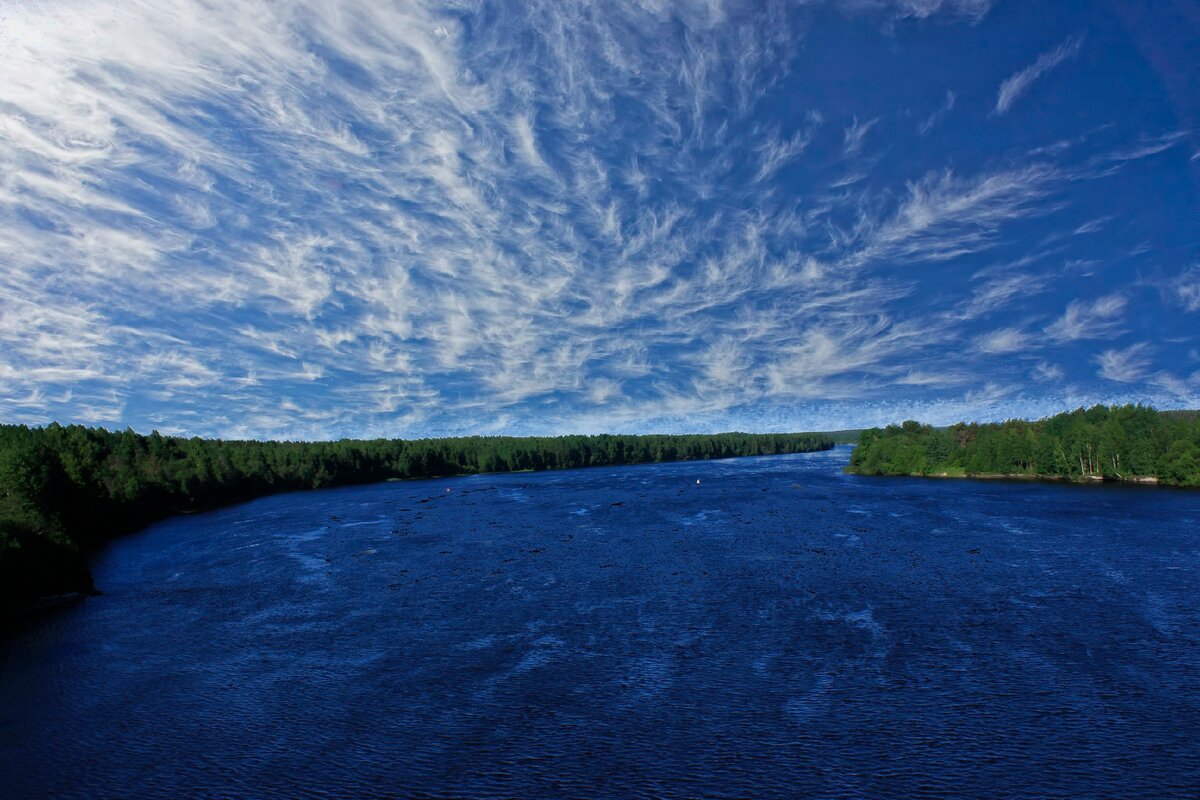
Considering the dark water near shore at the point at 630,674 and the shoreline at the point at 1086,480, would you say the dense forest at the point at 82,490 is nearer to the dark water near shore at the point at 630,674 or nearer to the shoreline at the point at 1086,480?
the dark water near shore at the point at 630,674

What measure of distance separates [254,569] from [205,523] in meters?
57.6

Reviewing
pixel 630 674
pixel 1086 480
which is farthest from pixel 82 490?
pixel 1086 480

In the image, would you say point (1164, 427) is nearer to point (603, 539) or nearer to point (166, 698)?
point (603, 539)

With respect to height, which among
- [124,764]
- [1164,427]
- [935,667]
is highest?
[1164,427]

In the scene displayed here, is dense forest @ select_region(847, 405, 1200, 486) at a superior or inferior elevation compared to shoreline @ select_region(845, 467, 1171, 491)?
superior

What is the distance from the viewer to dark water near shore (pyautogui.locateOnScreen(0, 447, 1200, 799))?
29969mm

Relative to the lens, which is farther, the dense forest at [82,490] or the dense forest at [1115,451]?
the dense forest at [1115,451]

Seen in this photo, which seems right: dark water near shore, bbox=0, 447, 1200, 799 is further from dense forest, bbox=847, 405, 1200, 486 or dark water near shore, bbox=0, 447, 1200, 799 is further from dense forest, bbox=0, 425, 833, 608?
dense forest, bbox=847, 405, 1200, 486

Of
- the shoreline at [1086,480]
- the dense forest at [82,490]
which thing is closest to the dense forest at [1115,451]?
the shoreline at [1086,480]

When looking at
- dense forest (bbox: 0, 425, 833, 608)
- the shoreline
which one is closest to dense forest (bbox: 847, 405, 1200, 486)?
the shoreline

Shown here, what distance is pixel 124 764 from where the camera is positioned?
106 feet

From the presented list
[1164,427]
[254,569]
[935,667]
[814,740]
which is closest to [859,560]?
[935,667]

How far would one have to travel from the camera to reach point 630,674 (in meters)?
40.8

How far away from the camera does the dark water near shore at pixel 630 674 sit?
29969mm
